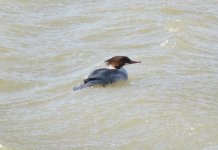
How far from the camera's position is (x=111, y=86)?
34.9ft

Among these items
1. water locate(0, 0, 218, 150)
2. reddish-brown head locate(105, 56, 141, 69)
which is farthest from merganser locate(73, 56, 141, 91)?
water locate(0, 0, 218, 150)

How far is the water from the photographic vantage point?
869 cm

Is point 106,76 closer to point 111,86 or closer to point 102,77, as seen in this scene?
point 102,77

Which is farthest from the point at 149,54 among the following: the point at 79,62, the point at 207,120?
the point at 207,120

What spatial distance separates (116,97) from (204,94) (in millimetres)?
1146

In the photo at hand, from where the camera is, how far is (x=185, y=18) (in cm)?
1464

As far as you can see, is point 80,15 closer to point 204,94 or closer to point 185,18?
point 185,18

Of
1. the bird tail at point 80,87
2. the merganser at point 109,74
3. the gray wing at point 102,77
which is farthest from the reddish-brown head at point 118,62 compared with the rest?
the bird tail at point 80,87

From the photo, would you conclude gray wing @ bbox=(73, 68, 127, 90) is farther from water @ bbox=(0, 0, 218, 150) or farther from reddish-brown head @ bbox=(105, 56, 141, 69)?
reddish-brown head @ bbox=(105, 56, 141, 69)

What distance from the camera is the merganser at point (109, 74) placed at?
10.4 m

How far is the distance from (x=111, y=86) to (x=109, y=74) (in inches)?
7.1

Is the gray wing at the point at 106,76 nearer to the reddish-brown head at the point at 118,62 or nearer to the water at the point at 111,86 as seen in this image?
the water at the point at 111,86

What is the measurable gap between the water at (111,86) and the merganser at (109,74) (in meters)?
0.10

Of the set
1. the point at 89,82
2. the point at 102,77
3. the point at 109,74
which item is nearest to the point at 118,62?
the point at 109,74
